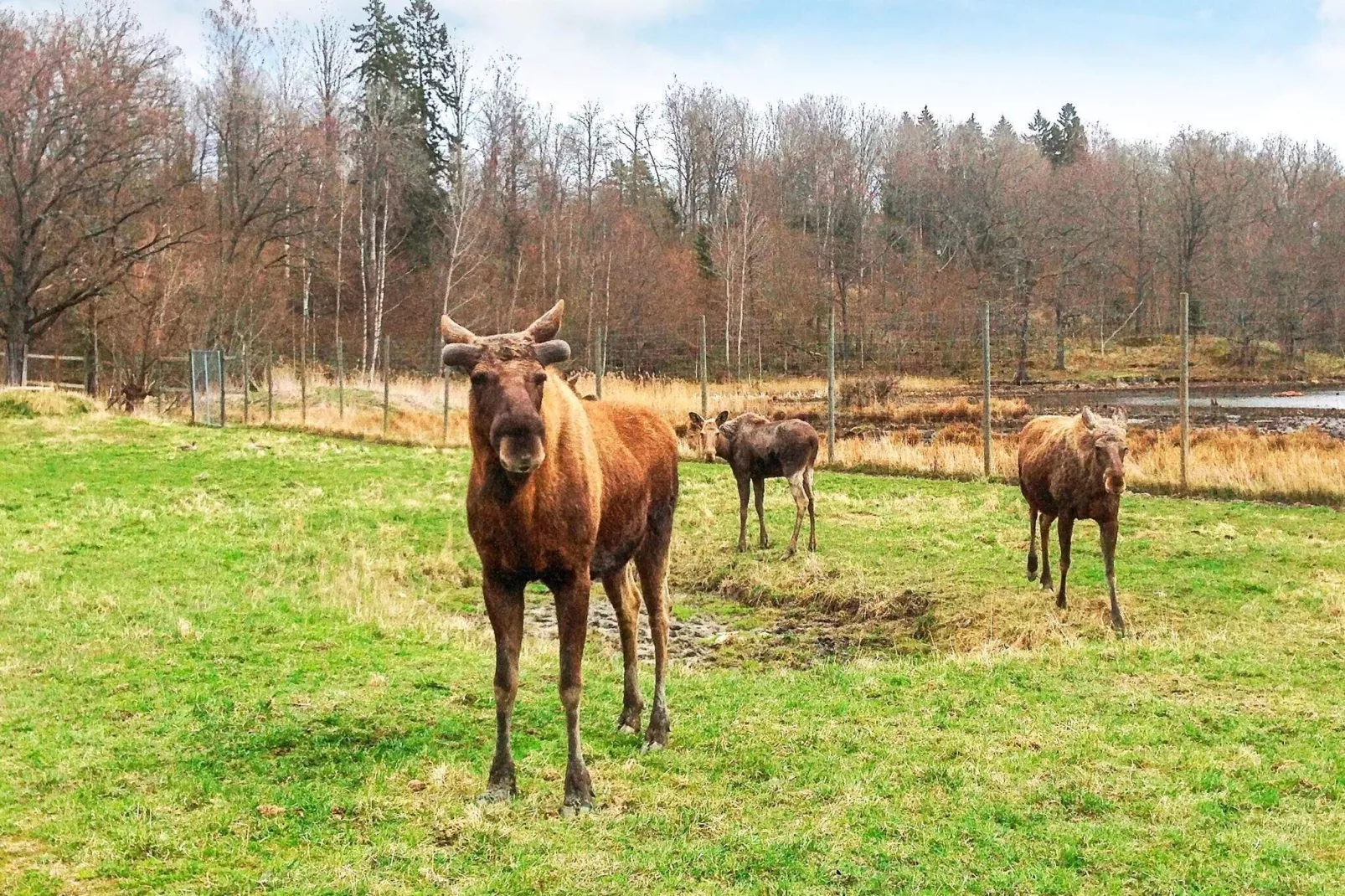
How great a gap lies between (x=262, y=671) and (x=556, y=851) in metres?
3.74

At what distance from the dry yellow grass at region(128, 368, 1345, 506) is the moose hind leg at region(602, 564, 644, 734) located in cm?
1176

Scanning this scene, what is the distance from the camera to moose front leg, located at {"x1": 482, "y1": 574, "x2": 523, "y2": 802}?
5.31m

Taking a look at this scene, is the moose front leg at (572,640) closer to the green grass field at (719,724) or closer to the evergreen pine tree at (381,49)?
the green grass field at (719,724)

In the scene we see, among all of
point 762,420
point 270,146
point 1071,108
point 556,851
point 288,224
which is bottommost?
point 556,851

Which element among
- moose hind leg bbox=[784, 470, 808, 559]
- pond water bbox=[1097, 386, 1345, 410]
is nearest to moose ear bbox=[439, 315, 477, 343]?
moose hind leg bbox=[784, 470, 808, 559]

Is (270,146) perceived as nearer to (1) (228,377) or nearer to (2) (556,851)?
(1) (228,377)

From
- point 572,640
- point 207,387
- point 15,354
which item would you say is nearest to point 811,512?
point 572,640

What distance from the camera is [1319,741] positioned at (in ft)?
19.0

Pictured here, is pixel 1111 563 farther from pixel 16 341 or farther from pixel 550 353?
pixel 16 341

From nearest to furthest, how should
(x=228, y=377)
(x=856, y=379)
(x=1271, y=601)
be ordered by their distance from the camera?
(x=1271, y=601)
(x=856, y=379)
(x=228, y=377)

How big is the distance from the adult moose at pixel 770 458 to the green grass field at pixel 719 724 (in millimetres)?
710

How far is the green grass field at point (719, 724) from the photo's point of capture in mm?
4469

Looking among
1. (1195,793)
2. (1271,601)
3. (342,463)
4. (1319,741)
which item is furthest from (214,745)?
(342,463)

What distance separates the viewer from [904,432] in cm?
2423
